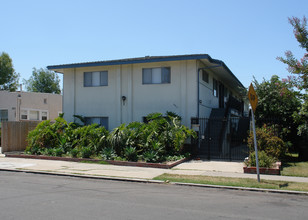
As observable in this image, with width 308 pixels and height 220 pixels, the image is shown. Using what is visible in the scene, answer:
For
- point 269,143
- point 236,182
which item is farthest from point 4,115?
point 236,182

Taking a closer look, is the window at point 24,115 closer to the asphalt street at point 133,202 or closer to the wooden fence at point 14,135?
the wooden fence at point 14,135

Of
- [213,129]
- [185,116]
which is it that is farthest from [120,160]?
[213,129]

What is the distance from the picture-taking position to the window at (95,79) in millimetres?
19547

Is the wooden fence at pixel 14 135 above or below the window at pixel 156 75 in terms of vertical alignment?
below

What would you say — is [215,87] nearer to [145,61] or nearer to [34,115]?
[145,61]

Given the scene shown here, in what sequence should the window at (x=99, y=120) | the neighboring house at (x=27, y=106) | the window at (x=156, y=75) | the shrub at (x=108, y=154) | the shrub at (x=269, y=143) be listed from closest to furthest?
the shrub at (x=269, y=143) → the shrub at (x=108, y=154) → the window at (x=156, y=75) → the window at (x=99, y=120) → the neighboring house at (x=27, y=106)

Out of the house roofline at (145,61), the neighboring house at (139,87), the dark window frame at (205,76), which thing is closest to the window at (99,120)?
the neighboring house at (139,87)

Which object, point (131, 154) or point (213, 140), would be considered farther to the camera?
point (213, 140)

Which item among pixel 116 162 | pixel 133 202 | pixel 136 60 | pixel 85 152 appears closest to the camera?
pixel 133 202

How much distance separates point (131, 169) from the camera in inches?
503

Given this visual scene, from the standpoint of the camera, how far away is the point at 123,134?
15.2m

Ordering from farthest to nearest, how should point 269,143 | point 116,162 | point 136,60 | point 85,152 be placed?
point 136,60, point 85,152, point 116,162, point 269,143

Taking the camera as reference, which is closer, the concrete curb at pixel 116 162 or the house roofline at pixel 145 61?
the concrete curb at pixel 116 162

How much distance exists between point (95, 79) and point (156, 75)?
399 centimetres
